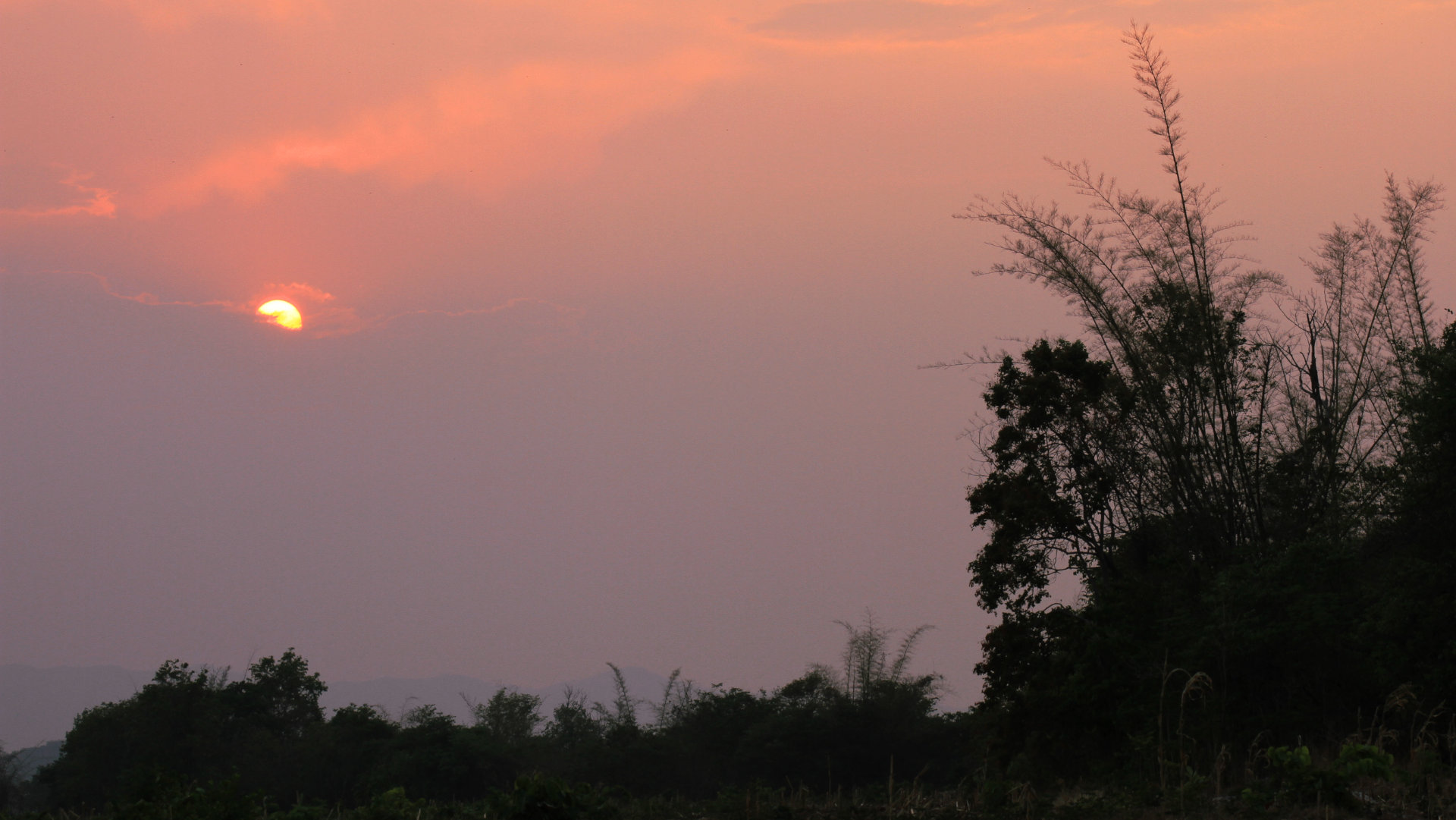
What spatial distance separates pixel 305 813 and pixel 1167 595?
1572cm

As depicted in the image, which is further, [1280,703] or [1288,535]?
[1288,535]

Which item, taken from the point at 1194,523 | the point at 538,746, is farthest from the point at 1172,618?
the point at 538,746

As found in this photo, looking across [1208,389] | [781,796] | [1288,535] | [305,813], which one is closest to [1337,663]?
[1288,535]

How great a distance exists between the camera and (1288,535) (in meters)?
23.2

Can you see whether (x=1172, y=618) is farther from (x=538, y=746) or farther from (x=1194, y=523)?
(x=538, y=746)

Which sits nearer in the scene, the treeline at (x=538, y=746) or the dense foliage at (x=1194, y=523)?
the dense foliage at (x=1194, y=523)

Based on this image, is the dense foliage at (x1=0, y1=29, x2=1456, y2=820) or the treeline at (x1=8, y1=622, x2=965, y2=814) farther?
the treeline at (x1=8, y1=622, x2=965, y2=814)

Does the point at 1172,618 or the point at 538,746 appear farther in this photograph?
the point at 538,746

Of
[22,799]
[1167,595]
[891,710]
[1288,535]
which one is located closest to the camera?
[1167,595]

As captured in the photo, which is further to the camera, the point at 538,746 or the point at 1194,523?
the point at 538,746

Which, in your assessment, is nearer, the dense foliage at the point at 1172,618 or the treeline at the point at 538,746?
the dense foliage at the point at 1172,618

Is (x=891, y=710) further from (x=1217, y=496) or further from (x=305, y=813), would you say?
(x=305, y=813)

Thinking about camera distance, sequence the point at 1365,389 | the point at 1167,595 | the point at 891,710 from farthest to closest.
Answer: the point at 891,710, the point at 1365,389, the point at 1167,595

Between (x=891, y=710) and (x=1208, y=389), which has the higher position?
(x=1208, y=389)
